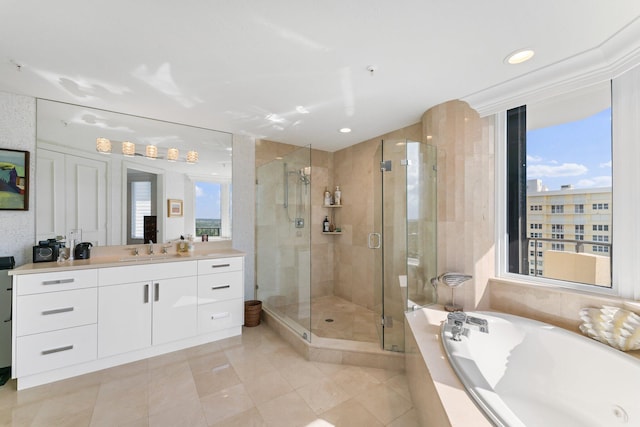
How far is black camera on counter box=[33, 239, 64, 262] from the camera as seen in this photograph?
225 cm

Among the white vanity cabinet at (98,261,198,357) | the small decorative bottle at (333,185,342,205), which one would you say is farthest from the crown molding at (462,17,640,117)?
the white vanity cabinet at (98,261,198,357)

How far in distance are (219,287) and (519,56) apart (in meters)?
3.15

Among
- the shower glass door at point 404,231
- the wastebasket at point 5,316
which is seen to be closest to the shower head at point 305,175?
the shower glass door at point 404,231

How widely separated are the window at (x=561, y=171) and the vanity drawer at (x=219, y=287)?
2.65 metres

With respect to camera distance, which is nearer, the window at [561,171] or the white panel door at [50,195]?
the window at [561,171]

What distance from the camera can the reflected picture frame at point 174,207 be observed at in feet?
9.78

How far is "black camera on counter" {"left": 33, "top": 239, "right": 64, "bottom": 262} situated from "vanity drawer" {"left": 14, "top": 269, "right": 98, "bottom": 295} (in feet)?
1.25

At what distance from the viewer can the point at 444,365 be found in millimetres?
1492

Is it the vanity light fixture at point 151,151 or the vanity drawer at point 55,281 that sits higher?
the vanity light fixture at point 151,151

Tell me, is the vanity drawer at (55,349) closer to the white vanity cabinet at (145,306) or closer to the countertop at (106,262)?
the white vanity cabinet at (145,306)

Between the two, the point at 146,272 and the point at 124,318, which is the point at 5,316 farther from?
the point at 146,272

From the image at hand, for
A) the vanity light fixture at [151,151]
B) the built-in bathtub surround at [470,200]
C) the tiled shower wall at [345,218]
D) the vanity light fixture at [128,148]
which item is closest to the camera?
the built-in bathtub surround at [470,200]

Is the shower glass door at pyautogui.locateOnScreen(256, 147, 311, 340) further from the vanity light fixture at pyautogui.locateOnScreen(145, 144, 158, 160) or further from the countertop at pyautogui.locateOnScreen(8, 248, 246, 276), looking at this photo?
the vanity light fixture at pyautogui.locateOnScreen(145, 144, 158, 160)

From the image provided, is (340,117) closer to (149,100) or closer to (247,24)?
(247,24)
